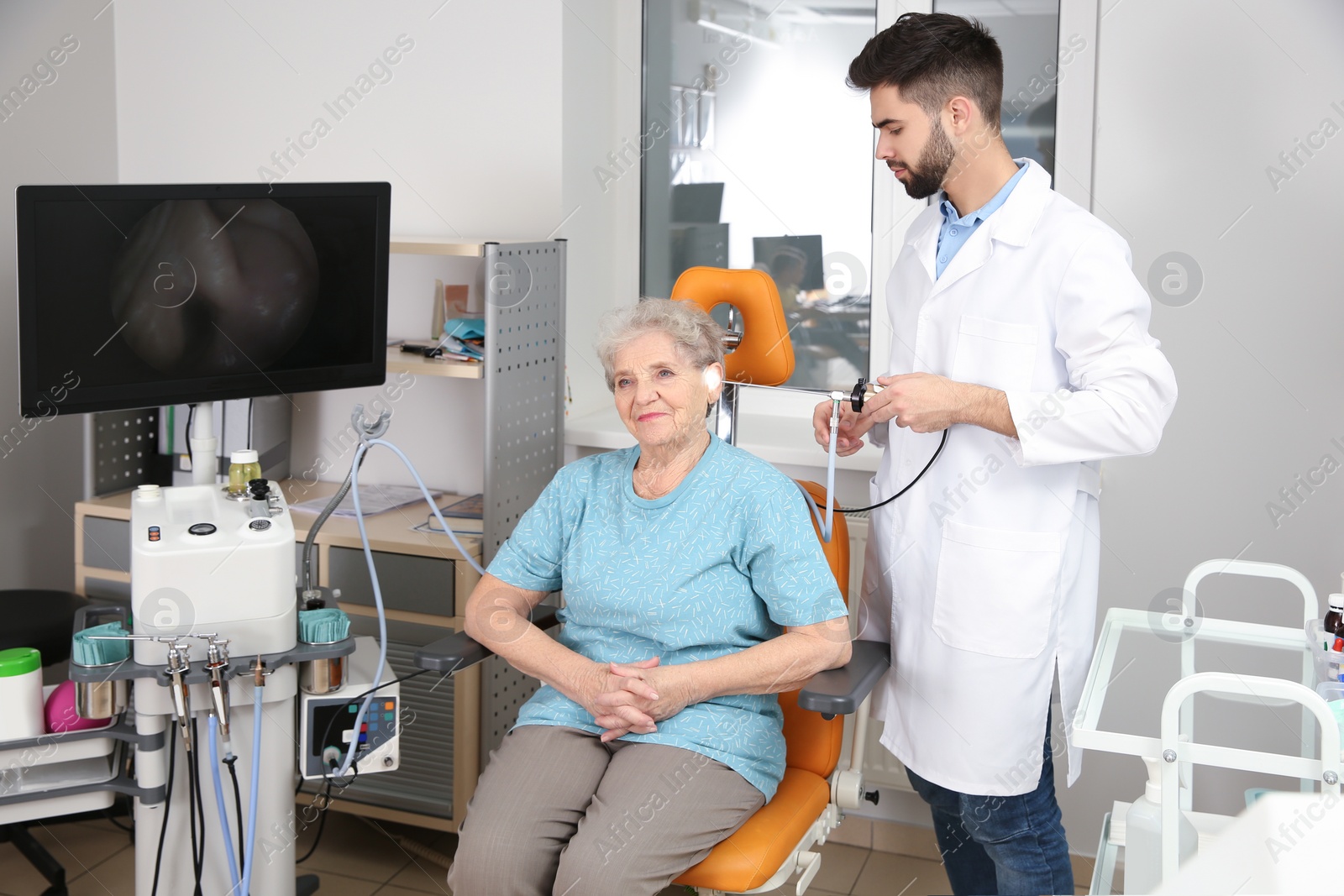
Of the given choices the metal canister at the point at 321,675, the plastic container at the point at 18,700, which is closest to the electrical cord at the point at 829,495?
the metal canister at the point at 321,675

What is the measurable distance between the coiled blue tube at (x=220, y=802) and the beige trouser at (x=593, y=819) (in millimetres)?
393

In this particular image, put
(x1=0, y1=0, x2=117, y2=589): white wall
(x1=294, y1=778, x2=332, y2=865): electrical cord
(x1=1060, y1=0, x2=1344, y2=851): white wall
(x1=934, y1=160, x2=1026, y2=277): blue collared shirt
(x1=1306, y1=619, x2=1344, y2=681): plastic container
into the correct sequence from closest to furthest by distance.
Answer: (x1=1306, y1=619, x2=1344, y2=681): plastic container, (x1=934, y1=160, x2=1026, y2=277): blue collared shirt, (x1=1060, y1=0, x2=1344, y2=851): white wall, (x1=294, y1=778, x2=332, y2=865): electrical cord, (x1=0, y1=0, x2=117, y2=589): white wall

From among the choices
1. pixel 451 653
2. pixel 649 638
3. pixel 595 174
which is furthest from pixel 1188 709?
pixel 595 174

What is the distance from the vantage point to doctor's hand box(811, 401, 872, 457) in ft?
5.84

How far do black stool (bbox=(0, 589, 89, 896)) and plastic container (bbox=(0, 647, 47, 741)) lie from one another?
59 centimetres

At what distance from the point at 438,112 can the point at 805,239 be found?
0.92m

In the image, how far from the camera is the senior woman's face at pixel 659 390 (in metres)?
1.76

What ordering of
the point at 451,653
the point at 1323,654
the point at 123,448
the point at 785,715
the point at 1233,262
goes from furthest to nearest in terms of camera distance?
the point at 123,448 < the point at 1233,262 < the point at 785,715 < the point at 451,653 < the point at 1323,654

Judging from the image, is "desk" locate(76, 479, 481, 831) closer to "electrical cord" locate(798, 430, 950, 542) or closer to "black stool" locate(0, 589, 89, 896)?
"black stool" locate(0, 589, 89, 896)

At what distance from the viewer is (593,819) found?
1567 millimetres

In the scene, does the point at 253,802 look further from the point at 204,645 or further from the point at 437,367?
the point at 437,367

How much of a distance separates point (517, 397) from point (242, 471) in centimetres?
58

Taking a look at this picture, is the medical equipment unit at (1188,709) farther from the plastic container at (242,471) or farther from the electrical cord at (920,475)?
the plastic container at (242,471)

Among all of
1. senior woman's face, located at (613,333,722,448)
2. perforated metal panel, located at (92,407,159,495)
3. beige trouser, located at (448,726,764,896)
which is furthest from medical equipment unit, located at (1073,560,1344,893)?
perforated metal panel, located at (92,407,159,495)
